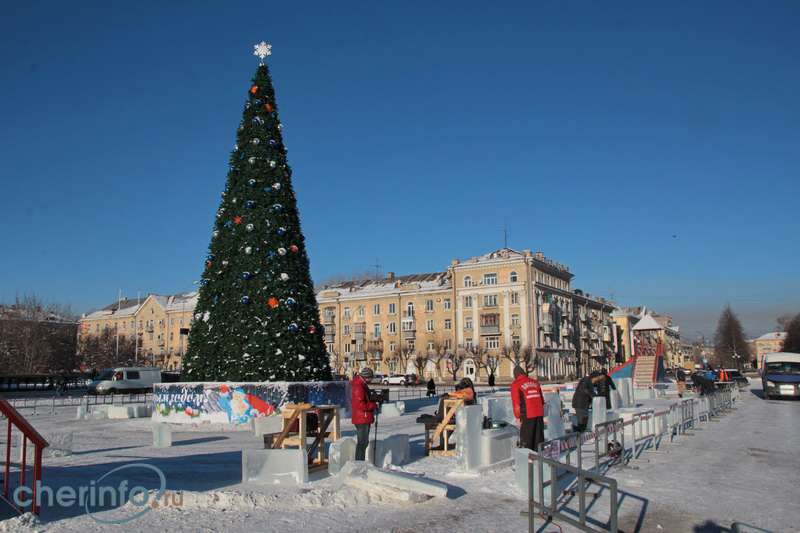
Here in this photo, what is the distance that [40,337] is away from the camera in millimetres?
63062

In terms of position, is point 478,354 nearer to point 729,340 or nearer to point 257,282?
point 257,282

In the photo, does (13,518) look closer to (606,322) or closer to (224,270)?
(224,270)

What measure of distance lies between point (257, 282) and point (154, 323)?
79728mm

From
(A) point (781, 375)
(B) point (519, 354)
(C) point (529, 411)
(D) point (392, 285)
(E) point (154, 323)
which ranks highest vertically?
(D) point (392, 285)

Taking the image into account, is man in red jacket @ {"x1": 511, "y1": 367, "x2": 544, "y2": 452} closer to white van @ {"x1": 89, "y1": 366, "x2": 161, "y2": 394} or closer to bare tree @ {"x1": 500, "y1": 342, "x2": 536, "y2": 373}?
white van @ {"x1": 89, "y1": 366, "x2": 161, "y2": 394}

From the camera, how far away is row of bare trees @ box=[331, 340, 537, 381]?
226 feet

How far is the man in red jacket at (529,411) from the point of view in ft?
35.6

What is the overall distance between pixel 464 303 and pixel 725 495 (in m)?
64.8

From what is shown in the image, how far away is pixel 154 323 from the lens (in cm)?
9300

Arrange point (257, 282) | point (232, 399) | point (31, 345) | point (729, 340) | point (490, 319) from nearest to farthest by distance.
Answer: point (232, 399), point (257, 282), point (31, 345), point (490, 319), point (729, 340)

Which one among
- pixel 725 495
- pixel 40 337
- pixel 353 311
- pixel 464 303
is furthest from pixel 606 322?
pixel 725 495

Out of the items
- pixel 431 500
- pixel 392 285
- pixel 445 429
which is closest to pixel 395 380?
pixel 392 285

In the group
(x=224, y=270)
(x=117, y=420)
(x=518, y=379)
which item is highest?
(x=224, y=270)

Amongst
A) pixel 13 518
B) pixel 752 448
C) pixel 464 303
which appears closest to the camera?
pixel 13 518
